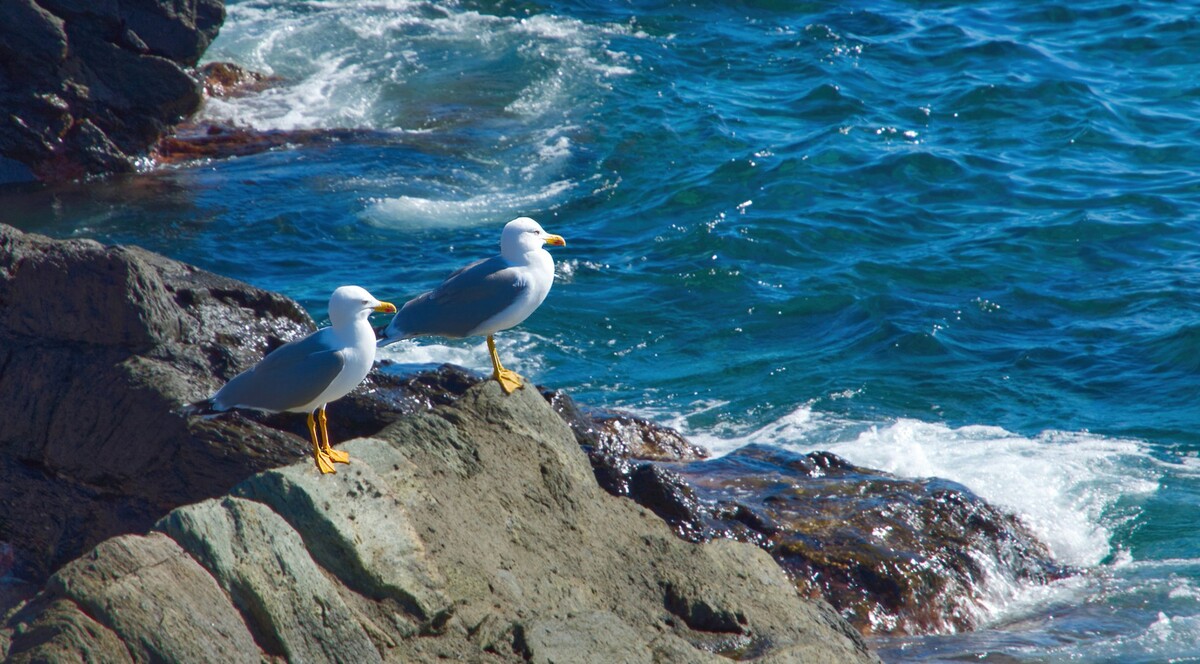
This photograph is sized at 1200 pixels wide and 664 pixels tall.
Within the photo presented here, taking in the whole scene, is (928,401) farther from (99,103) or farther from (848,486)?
(99,103)

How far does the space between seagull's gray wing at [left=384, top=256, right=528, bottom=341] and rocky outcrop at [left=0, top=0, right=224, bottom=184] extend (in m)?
9.71

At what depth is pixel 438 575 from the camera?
465 centimetres

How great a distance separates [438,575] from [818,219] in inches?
402

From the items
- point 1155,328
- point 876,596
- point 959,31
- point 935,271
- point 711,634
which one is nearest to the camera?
point 711,634

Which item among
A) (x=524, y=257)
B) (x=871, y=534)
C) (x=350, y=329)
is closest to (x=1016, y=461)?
(x=871, y=534)

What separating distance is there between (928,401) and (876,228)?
3.61 meters

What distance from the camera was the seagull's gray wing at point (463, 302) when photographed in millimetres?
5844

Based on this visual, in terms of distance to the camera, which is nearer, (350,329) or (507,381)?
(350,329)

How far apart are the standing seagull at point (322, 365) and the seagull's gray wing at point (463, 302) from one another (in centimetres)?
69

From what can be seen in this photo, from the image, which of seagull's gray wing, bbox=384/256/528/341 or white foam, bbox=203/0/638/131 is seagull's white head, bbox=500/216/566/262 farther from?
white foam, bbox=203/0/638/131

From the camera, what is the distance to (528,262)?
19.6 ft

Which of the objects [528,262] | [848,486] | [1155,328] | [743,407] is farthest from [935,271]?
[528,262]

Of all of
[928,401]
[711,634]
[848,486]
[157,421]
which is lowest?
[928,401]

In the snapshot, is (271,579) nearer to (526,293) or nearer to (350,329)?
(350,329)
